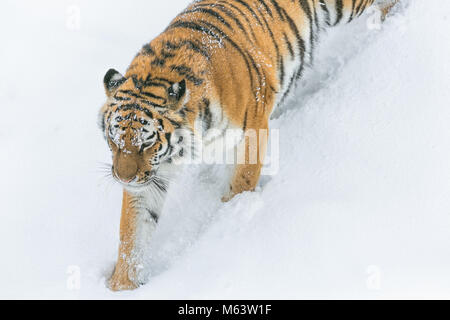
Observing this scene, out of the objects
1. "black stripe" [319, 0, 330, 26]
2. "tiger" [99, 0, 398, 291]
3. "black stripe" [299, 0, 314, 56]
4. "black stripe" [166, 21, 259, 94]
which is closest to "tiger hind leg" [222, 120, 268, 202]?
"tiger" [99, 0, 398, 291]

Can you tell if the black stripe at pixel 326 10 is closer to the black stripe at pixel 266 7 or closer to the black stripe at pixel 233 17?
the black stripe at pixel 266 7

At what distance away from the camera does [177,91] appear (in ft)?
5.95

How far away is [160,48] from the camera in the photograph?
2.01 m

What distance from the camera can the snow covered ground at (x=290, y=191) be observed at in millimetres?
1927

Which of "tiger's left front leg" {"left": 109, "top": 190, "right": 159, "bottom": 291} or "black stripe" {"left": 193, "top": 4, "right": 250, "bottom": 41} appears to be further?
"black stripe" {"left": 193, "top": 4, "right": 250, "bottom": 41}

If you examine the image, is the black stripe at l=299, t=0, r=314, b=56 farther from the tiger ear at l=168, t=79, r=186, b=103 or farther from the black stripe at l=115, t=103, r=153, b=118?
the black stripe at l=115, t=103, r=153, b=118

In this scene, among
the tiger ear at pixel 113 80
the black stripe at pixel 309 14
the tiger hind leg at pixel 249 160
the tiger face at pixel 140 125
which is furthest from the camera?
the black stripe at pixel 309 14

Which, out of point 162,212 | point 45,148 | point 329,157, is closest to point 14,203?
point 45,148

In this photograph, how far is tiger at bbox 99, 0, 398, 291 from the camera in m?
1.82

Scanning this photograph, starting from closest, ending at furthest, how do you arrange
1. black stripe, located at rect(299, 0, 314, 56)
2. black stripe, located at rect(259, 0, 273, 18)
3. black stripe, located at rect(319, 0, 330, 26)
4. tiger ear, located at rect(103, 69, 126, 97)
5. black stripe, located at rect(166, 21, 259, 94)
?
tiger ear, located at rect(103, 69, 126, 97), black stripe, located at rect(166, 21, 259, 94), black stripe, located at rect(259, 0, 273, 18), black stripe, located at rect(299, 0, 314, 56), black stripe, located at rect(319, 0, 330, 26)

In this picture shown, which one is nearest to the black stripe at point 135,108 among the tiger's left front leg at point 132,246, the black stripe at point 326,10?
the tiger's left front leg at point 132,246

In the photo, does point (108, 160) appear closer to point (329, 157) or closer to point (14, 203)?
point (14, 203)

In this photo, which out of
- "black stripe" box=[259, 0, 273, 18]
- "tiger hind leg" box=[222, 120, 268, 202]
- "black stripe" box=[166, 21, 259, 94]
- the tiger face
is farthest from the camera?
"black stripe" box=[259, 0, 273, 18]

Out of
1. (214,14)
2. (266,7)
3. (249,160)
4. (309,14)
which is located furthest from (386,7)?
(249,160)
